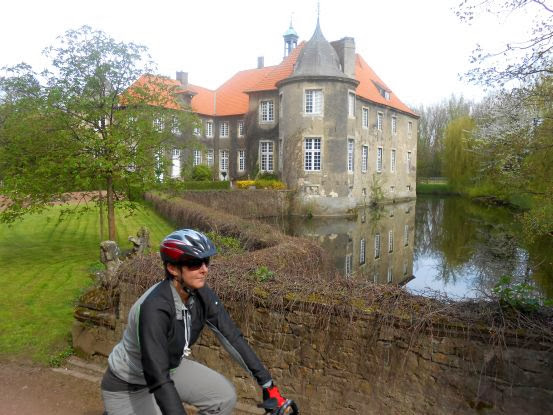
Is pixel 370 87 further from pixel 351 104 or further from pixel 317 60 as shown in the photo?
pixel 317 60

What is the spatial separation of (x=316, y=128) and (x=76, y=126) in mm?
21813

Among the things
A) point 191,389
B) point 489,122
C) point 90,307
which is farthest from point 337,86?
point 191,389

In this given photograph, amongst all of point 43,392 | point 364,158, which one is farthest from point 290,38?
point 43,392

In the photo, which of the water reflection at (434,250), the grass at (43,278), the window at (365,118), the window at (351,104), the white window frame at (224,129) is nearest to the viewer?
the grass at (43,278)

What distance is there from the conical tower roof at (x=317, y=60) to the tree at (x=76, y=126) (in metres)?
20.7

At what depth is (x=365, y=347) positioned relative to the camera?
4.03m

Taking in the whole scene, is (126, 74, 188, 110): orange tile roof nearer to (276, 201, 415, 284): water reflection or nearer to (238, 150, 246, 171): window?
(276, 201, 415, 284): water reflection

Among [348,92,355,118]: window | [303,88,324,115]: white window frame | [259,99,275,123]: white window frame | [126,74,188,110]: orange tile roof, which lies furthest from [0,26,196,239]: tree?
[259,99,275,123]: white window frame

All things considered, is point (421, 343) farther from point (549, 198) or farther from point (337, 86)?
point (337, 86)

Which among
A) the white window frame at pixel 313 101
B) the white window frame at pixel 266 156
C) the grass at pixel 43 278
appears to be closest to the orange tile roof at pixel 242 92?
the white window frame at pixel 266 156

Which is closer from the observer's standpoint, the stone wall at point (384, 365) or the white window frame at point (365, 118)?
the stone wall at point (384, 365)

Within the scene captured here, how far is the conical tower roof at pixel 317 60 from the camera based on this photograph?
98.2ft

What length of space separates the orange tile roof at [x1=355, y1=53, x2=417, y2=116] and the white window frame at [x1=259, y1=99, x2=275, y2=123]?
661cm

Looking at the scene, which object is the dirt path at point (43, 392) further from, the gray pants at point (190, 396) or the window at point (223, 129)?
the window at point (223, 129)
